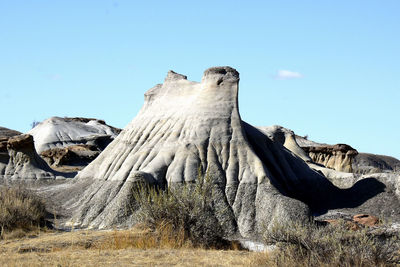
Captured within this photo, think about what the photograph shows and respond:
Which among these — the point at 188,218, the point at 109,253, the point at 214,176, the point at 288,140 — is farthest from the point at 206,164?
the point at 288,140

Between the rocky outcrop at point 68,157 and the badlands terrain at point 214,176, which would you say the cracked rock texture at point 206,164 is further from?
the rocky outcrop at point 68,157


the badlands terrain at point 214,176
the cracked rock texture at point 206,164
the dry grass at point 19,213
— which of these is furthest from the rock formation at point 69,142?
the dry grass at point 19,213

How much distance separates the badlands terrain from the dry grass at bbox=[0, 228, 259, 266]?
6.51 ft

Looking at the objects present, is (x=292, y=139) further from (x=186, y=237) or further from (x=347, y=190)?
(x=186, y=237)

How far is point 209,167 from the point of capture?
17.0 meters

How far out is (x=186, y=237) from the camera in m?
14.0

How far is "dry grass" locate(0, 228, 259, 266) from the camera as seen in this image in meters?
11.1

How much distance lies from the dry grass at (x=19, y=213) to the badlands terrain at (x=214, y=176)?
38.0 inches

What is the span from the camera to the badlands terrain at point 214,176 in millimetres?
18141

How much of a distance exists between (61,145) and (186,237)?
144 ft

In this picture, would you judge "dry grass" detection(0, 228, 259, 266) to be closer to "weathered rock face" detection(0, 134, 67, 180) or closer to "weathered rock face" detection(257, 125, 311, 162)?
"weathered rock face" detection(0, 134, 67, 180)

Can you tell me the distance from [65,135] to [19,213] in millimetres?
42505

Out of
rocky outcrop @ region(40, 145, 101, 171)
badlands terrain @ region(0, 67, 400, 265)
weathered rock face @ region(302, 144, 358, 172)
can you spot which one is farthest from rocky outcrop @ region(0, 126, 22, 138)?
badlands terrain @ region(0, 67, 400, 265)

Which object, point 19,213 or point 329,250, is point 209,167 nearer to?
point 19,213
